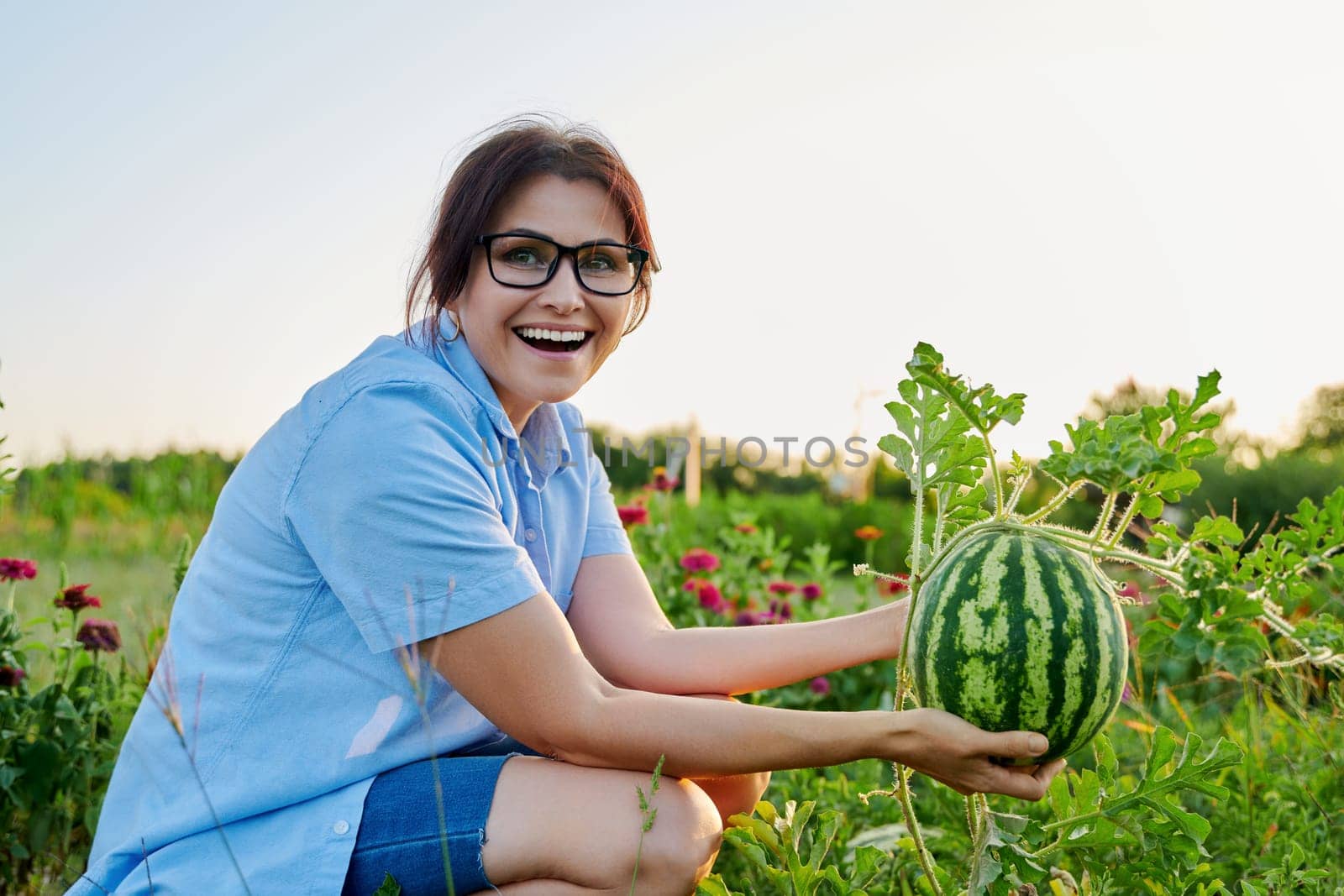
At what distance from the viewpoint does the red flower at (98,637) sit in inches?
128

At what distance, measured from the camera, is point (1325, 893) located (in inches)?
96.4

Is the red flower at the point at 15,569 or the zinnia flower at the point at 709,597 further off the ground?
the red flower at the point at 15,569

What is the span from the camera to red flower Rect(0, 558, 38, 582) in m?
3.34

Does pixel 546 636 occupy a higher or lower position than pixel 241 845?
higher

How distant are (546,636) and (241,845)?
745mm

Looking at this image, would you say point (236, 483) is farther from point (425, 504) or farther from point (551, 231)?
point (551, 231)

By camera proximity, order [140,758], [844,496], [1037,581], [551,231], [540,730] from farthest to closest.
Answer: [844,496] < [551,231] < [140,758] < [540,730] < [1037,581]

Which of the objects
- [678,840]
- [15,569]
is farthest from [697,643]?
[15,569]

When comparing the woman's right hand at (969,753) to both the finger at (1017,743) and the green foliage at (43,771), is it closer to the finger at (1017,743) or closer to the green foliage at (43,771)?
the finger at (1017,743)

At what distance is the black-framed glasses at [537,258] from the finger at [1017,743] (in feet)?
4.42

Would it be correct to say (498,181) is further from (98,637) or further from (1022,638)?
(98,637)

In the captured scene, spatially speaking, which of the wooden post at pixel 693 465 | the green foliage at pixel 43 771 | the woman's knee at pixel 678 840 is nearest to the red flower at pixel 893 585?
the woman's knee at pixel 678 840

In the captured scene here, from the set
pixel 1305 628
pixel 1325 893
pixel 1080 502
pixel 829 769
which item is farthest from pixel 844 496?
pixel 1305 628

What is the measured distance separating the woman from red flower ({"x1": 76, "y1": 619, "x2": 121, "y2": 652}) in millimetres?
968
